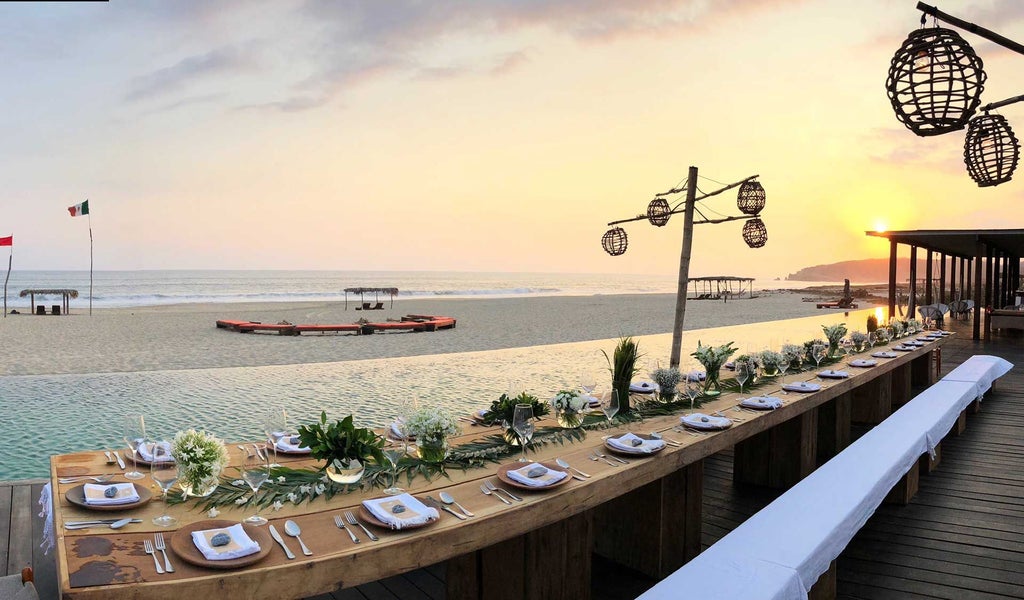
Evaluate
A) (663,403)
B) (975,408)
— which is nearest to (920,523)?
(663,403)

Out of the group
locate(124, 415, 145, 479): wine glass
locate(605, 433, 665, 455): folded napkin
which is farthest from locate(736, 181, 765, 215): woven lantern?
locate(124, 415, 145, 479): wine glass

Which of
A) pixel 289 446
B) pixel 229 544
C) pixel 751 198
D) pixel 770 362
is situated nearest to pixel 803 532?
pixel 229 544

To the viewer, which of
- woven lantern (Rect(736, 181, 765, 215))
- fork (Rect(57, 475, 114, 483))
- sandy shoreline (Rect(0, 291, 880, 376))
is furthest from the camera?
sandy shoreline (Rect(0, 291, 880, 376))

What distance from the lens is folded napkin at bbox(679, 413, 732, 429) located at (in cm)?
307

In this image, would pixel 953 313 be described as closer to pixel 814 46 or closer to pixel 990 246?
pixel 990 246

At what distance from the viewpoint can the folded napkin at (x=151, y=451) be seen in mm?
2102

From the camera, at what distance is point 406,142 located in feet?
73.3

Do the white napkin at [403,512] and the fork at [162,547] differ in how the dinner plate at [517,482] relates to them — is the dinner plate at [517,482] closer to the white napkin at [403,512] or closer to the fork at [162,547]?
the white napkin at [403,512]

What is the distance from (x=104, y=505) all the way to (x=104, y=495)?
10cm

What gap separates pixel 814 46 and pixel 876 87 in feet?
8.60

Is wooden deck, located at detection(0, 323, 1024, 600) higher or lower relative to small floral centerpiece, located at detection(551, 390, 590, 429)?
lower

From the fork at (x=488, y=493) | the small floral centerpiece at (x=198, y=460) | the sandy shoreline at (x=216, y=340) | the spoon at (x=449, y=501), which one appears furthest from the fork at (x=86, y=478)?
the sandy shoreline at (x=216, y=340)

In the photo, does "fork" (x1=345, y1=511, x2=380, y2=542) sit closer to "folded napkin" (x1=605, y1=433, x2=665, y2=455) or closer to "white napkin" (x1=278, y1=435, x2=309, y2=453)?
"white napkin" (x1=278, y1=435, x2=309, y2=453)

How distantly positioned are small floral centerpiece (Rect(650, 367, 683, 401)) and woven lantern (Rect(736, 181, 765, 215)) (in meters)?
2.97
